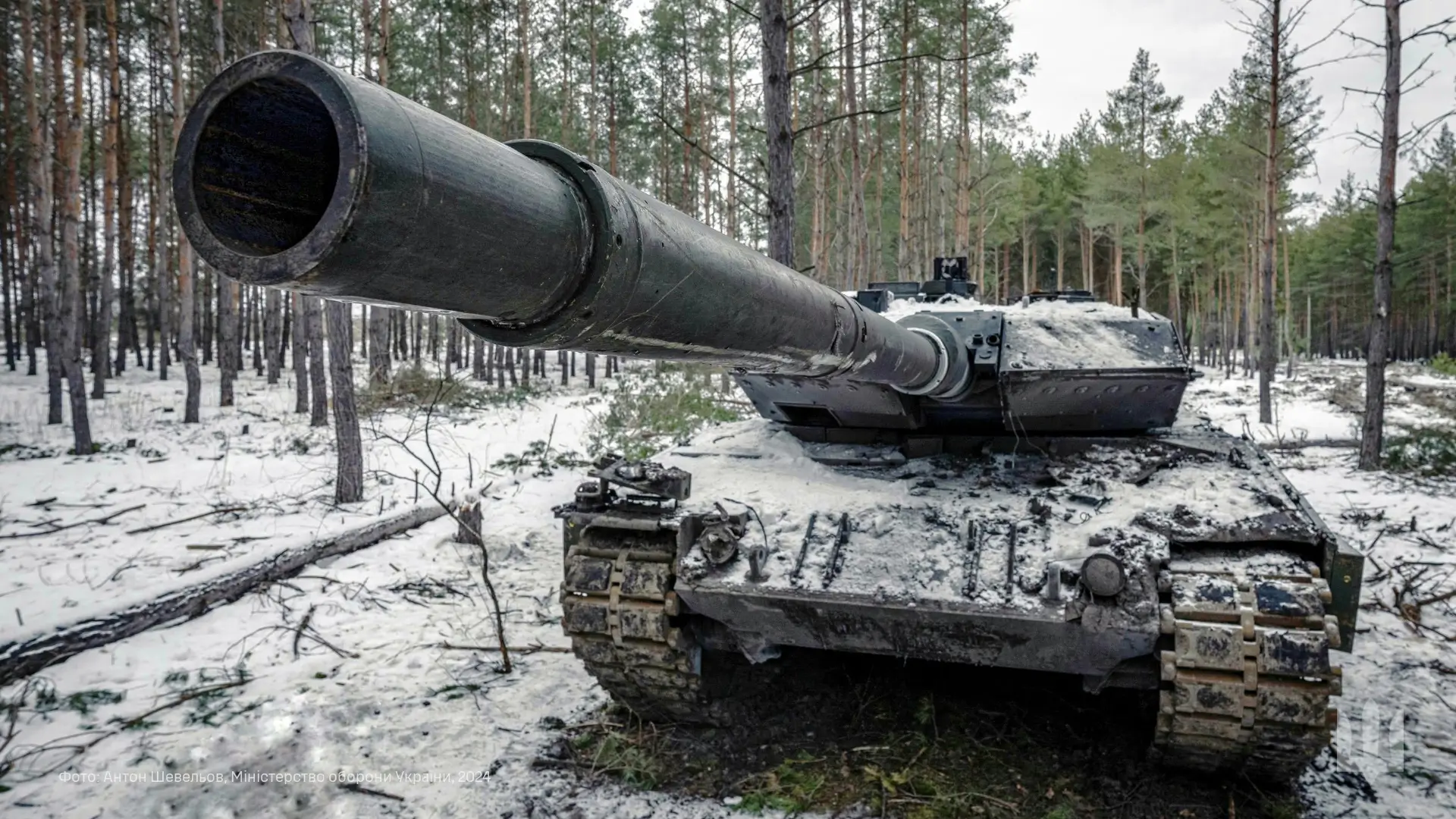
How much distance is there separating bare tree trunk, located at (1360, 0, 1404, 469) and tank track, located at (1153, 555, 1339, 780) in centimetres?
882

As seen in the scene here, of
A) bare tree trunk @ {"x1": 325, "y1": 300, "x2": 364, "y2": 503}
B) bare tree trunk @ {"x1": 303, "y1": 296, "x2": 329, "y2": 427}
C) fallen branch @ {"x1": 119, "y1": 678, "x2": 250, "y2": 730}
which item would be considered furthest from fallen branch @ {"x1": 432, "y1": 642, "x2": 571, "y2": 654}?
bare tree trunk @ {"x1": 303, "y1": 296, "x2": 329, "y2": 427}

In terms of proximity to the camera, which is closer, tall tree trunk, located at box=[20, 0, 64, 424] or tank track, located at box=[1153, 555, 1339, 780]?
tank track, located at box=[1153, 555, 1339, 780]

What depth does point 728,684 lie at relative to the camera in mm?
4406

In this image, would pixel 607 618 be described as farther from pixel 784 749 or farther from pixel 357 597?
pixel 357 597

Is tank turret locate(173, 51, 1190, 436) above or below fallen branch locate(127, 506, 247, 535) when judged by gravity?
above

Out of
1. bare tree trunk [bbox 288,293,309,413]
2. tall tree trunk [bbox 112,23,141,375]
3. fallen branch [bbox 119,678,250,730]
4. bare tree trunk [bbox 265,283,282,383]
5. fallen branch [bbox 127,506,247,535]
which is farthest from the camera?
bare tree trunk [bbox 265,283,282,383]

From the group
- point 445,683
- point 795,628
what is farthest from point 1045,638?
point 445,683

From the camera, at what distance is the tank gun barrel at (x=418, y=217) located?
89 cm

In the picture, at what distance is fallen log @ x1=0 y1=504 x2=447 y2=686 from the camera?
4.12m

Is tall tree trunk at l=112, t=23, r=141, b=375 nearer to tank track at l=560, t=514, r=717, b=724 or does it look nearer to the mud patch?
tank track at l=560, t=514, r=717, b=724

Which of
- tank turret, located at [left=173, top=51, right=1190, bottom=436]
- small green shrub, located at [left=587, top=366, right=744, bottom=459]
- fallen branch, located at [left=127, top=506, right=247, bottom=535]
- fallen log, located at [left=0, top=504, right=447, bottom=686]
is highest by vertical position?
tank turret, located at [left=173, top=51, right=1190, bottom=436]

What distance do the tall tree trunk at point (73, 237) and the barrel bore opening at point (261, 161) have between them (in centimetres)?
1225

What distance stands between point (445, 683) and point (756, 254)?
13.1 ft

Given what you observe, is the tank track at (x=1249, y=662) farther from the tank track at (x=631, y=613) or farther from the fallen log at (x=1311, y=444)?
the fallen log at (x=1311, y=444)
